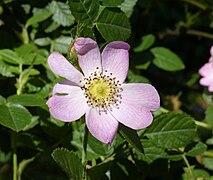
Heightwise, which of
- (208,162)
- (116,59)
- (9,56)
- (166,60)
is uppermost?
(116,59)

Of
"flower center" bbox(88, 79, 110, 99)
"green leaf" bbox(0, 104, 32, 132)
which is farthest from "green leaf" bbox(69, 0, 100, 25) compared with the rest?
"green leaf" bbox(0, 104, 32, 132)

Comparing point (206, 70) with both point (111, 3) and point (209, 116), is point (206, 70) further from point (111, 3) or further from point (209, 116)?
point (111, 3)

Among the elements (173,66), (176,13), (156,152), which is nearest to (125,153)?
(156,152)

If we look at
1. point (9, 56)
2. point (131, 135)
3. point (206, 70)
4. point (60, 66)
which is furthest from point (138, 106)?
point (206, 70)

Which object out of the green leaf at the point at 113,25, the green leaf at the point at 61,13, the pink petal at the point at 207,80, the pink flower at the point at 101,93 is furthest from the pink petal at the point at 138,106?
the pink petal at the point at 207,80

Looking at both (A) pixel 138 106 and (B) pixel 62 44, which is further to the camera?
(B) pixel 62 44

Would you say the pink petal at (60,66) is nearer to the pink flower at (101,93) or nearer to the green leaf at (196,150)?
the pink flower at (101,93)

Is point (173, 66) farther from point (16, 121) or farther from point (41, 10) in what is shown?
point (16, 121)
